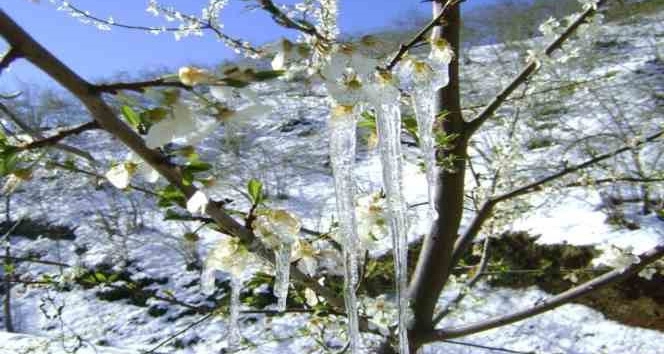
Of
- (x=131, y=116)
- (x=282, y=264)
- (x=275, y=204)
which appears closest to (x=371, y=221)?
(x=282, y=264)

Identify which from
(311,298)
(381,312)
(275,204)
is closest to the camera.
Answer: (311,298)

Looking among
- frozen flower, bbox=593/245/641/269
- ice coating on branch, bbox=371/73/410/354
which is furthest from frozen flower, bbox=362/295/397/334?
ice coating on branch, bbox=371/73/410/354

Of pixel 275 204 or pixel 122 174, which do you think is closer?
pixel 122 174

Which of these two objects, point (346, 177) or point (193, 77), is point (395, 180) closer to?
point (346, 177)

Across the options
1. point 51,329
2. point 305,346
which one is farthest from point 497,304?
point 51,329

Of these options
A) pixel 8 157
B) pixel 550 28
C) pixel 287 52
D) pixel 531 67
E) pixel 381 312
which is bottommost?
pixel 381 312

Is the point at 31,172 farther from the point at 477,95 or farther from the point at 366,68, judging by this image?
the point at 477,95

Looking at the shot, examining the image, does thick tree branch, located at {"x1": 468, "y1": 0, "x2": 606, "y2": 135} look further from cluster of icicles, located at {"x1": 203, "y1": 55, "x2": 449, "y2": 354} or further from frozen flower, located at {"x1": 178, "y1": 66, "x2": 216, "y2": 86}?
frozen flower, located at {"x1": 178, "y1": 66, "x2": 216, "y2": 86}
